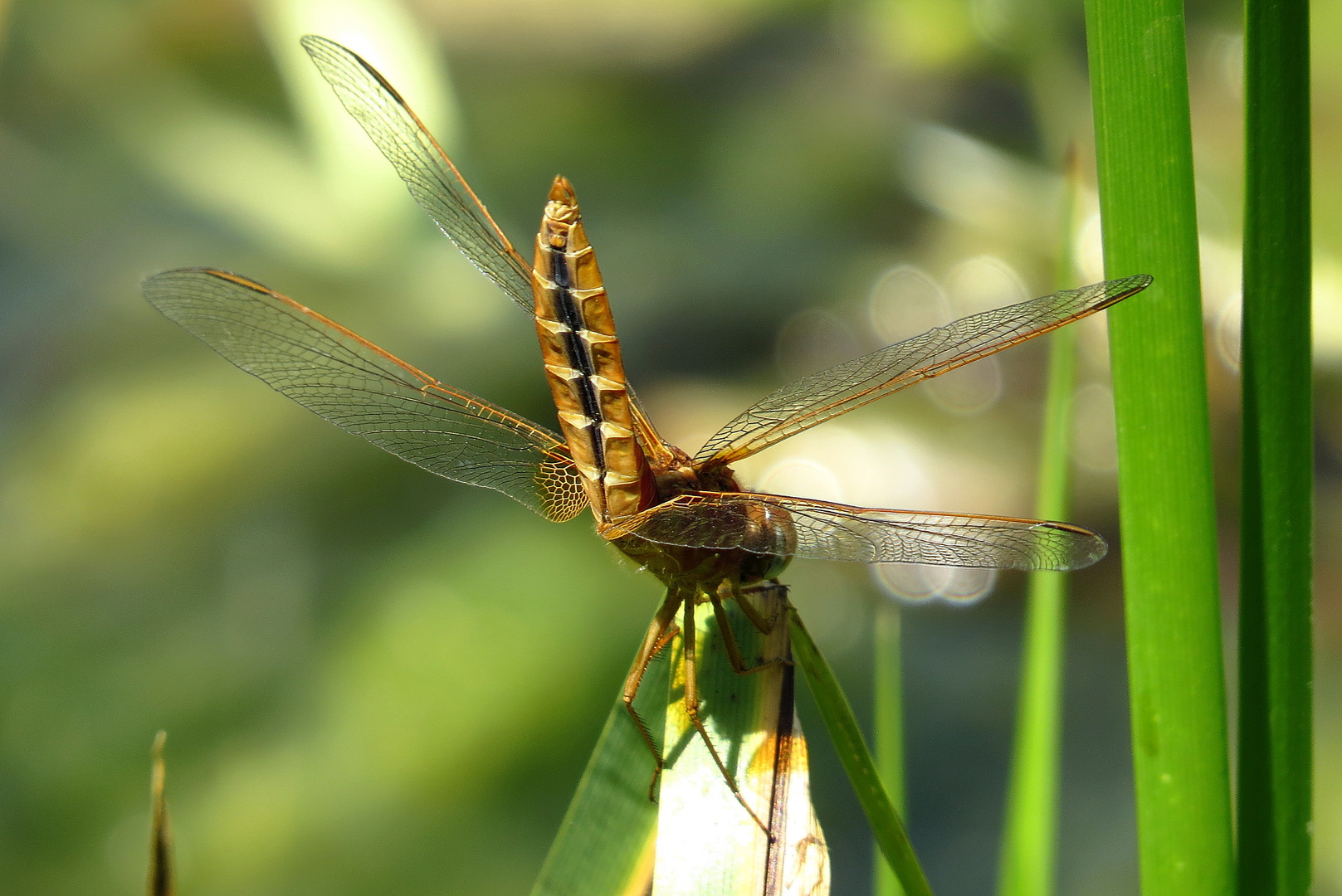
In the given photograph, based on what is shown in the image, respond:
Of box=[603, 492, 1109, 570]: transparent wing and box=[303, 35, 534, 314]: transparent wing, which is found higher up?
box=[303, 35, 534, 314]: transparent wing

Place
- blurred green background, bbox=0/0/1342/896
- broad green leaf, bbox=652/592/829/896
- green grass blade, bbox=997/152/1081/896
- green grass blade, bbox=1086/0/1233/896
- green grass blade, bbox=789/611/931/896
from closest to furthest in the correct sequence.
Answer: green grass blade, bbox=1086/0/1233/896, green grass blade, bbox=789/611/931/896, broad green leaf, bbox=652/592/829/896, green grass blade, bbox=997/152/1081/896, blurred green background, bbox=0/0/1342/896

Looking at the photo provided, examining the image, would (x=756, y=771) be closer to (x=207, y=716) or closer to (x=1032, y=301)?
(x=1032, y=301)

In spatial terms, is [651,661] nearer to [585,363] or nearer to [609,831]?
[609,831]

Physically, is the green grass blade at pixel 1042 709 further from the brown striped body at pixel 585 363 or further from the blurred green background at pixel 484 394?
the blurred green background at pixel 484 394

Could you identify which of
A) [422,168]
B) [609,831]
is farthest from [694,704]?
[422,168]

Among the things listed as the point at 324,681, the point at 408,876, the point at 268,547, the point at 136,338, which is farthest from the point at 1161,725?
the point at 136,338

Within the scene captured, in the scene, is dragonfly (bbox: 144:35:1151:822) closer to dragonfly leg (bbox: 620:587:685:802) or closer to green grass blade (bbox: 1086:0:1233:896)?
dragonfly leg (bbox: 620:587:685:802)

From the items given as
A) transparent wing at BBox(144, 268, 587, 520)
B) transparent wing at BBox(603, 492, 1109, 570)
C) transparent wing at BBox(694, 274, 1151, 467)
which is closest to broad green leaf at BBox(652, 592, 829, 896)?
transparent wing at BBox(603, 492, 1109, 570)

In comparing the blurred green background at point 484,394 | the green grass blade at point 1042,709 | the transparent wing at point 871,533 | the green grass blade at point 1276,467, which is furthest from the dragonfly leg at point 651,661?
the blurred green background at point 484,394
